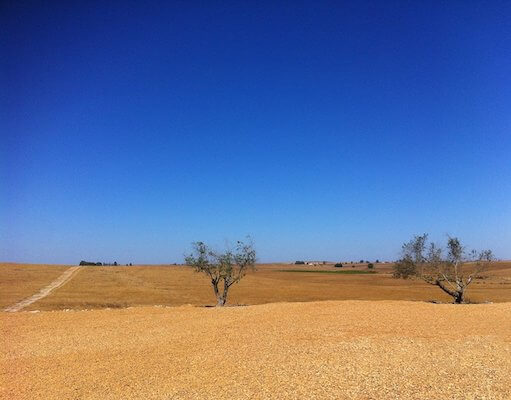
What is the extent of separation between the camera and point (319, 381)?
11.3m

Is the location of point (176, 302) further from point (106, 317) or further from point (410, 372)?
point (410, 372)

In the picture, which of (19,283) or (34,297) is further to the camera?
(19,283)

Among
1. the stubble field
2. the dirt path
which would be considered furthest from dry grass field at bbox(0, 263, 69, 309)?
the stubble field

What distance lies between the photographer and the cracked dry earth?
10.9 meters

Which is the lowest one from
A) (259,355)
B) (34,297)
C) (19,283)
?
(259,355)

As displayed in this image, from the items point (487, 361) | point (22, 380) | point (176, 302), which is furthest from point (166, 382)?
point (176, 302)

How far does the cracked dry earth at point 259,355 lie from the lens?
1089 cm

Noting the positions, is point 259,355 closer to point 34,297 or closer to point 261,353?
point 261,353

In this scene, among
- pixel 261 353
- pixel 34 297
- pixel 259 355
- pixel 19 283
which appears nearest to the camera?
pixel 259 355

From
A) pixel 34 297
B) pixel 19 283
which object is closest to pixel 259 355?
pixel 34 297

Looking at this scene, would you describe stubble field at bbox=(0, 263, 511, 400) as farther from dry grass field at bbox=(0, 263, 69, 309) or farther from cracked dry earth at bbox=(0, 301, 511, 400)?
dry grass field at bbox=(0, 263, 69, 309)

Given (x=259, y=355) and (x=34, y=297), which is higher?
(x=34, y=297)

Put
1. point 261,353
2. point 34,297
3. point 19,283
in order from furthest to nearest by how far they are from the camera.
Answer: point 19,283, point 34,297, point 261,353

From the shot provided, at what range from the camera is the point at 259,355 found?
552 inches
